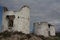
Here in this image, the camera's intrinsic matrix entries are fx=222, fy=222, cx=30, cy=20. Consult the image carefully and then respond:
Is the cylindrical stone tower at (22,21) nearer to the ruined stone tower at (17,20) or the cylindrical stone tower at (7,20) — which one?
the ruined stone tower at (17,20)

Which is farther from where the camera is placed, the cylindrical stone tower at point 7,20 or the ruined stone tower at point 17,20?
the cylindrical stone tower at point 7,20

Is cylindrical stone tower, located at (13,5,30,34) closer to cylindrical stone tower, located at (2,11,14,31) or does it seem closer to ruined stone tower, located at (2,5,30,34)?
ruined stone tower, located at (2,5,30,34)

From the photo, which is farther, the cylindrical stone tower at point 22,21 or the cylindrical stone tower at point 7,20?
the cylindrical stone tower at point 7,20

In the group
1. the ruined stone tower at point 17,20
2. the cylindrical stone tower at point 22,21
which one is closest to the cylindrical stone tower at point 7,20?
the ruined stone tower at point 17,20

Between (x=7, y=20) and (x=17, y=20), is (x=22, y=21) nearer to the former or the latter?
(x=17, y=20)

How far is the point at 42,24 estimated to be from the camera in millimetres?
54375

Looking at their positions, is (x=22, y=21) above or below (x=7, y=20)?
below

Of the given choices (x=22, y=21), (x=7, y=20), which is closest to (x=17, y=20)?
(x=22, y=21)

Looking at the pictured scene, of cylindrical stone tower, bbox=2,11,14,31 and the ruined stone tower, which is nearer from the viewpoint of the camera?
the ruined stone tower

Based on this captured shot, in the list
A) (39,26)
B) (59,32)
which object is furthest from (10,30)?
(59,32)

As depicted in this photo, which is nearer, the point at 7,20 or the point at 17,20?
the point at 17,20

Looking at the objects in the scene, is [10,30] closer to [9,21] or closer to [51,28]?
[9,21]

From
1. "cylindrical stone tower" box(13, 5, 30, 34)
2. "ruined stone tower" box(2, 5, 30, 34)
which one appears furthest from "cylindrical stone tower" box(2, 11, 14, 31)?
"cylindrical stone tower" box(13, 5, 30, 34)

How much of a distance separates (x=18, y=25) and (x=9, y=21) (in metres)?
2.48
